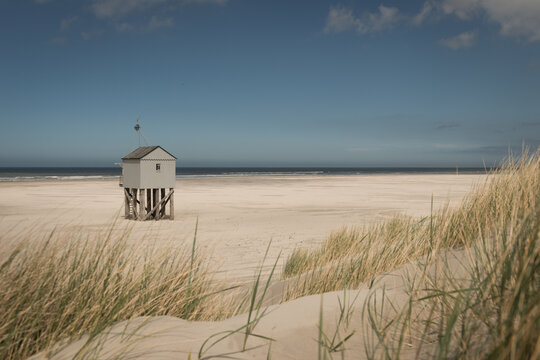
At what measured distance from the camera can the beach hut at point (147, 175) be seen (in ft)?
44.8

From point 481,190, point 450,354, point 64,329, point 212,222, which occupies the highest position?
point 481,190

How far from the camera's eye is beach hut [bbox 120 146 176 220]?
44.8 feet

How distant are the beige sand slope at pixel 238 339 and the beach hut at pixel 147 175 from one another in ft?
38.1

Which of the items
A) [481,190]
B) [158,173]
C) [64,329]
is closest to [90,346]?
[64,329]

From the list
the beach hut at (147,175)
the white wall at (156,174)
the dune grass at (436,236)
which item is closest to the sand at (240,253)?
the dune grass at (436,236)

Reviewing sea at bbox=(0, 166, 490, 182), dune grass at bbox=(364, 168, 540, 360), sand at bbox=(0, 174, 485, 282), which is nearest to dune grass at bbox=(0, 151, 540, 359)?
dune grass at bbox=(364, 168, 540, 360)

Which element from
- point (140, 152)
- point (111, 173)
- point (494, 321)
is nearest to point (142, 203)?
point (140, 152)

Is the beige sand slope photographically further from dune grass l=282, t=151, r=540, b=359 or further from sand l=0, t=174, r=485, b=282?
sand l=0, t=174, r=485, b=282

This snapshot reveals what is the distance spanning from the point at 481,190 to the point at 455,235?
139 centimetres

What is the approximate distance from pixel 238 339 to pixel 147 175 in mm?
12300

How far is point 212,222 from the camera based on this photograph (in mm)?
13156

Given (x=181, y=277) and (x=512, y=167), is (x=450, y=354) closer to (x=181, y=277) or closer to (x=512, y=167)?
(x=181, y=277)

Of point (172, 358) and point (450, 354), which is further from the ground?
point (450, 354)

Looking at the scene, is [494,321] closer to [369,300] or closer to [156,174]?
[369,300]
